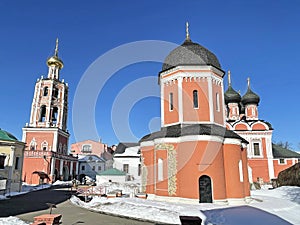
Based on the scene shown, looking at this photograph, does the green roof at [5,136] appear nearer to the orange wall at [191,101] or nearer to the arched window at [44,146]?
the arched window at [44,146]

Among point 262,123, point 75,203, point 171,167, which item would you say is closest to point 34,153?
point 75,203

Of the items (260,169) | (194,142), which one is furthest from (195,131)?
(260,169)

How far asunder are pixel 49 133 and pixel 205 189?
2553 cm

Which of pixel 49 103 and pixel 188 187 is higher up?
pixel 49 103

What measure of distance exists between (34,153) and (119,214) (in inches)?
931

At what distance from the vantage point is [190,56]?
682 inches

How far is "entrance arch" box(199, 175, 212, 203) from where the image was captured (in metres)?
13.5

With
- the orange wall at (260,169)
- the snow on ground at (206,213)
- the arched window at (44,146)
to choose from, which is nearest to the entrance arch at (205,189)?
the snow on ground at (206,213)

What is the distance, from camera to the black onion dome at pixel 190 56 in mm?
17141

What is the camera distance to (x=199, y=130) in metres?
14.4

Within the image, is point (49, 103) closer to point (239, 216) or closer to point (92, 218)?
point (92, 218)

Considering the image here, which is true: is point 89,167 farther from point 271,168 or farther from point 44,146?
point 271,168

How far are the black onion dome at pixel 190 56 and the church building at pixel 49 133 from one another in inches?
827

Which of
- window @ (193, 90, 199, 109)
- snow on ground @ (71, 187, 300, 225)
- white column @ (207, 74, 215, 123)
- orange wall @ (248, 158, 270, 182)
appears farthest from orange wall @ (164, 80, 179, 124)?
orange wall @ (248, 158, 270, 182)
